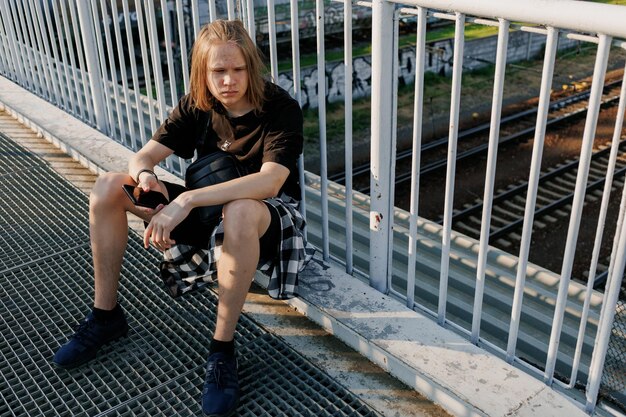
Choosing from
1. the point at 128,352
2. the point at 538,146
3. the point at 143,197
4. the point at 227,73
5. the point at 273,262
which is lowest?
the point at 128,352

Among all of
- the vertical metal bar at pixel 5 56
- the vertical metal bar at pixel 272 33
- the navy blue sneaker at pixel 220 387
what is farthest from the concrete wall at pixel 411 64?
the navy blue sneaker at pixel 220 387

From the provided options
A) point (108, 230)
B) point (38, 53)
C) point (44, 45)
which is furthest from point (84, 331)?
point (38, 53)

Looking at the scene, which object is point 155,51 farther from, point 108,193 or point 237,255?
point 237,255

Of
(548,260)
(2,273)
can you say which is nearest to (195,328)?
(2,273)

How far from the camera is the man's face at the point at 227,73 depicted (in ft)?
8.63

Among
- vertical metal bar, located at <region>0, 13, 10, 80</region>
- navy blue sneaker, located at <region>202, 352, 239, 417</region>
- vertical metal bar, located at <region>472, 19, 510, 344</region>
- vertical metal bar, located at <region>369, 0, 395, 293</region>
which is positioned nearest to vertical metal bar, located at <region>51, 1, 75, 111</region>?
vertical metal bar, located at <region>0, 13, 10, 80</region>

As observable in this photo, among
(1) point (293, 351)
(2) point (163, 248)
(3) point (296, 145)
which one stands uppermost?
(3) point (296, 145)

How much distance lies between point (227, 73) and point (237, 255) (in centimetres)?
75

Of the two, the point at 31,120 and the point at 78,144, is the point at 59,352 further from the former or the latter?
the point at 31,120

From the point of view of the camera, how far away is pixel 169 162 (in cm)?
426

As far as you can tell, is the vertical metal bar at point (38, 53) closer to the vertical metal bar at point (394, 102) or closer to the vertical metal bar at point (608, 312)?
the vertical metal bar at point (394, 102)

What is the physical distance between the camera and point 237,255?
8.07ft

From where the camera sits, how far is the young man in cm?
250

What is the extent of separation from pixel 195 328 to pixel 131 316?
330 mm
